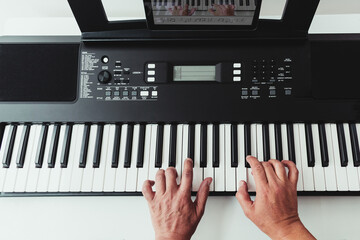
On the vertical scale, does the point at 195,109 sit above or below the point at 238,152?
above

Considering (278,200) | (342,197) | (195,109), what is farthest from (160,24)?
(342,197)

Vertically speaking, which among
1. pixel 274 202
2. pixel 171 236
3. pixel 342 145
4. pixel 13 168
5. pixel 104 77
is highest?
pixel 104 77

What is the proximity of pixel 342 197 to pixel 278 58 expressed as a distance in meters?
0.55

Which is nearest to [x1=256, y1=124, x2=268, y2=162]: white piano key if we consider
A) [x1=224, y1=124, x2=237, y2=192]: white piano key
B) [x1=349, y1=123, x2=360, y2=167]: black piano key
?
[x1=224, y1=124, x2=237, y2=192]: white piano key

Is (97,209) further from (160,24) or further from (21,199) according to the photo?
(160,24)

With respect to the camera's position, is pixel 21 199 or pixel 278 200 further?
pixel 21 199

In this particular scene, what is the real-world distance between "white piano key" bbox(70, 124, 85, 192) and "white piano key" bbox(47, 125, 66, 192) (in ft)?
0.17

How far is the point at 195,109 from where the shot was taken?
107 cm

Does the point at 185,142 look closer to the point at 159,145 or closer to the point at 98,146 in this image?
the point at 159,145

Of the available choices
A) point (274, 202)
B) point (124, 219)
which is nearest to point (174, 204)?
point (124, 219)

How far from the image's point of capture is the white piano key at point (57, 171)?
1035 mm

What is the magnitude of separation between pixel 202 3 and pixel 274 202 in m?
0.68

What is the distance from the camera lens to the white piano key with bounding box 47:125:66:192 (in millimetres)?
1035

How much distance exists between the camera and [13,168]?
107cm
